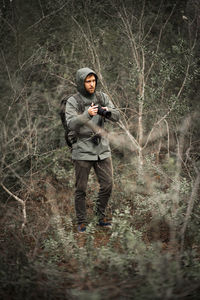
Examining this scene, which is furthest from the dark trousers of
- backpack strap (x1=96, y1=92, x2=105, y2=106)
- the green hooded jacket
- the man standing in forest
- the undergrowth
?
backpack strap (x1=96, y1=92, x2=105, y2=106)

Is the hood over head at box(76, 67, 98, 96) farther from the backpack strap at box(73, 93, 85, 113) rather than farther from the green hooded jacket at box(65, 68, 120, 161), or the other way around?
the backpack strap at box(73, 93, 85, 113)

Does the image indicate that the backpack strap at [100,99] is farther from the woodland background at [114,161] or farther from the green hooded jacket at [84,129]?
the woodland background at [114,161]

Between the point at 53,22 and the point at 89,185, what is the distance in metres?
4.31

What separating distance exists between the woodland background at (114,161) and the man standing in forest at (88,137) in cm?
41

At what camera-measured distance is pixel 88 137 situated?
388 centimetres

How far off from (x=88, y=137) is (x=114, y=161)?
72.4 inches

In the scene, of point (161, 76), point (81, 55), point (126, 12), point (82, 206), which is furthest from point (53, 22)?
point (82, 206)

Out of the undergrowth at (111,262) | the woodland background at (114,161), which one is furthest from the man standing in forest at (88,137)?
the undergrowth at (111,262)

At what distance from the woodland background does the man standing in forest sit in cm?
41

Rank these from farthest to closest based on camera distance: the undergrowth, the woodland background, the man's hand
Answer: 1. the man's hand
2. the woodland background
3. the undergrowth

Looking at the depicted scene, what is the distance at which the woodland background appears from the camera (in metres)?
2.58

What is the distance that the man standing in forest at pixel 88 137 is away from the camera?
377 cm

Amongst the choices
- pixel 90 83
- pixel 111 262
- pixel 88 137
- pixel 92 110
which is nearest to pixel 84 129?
pixel 88 137

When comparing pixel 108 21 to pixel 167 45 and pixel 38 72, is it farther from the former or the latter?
pixel 38 72
